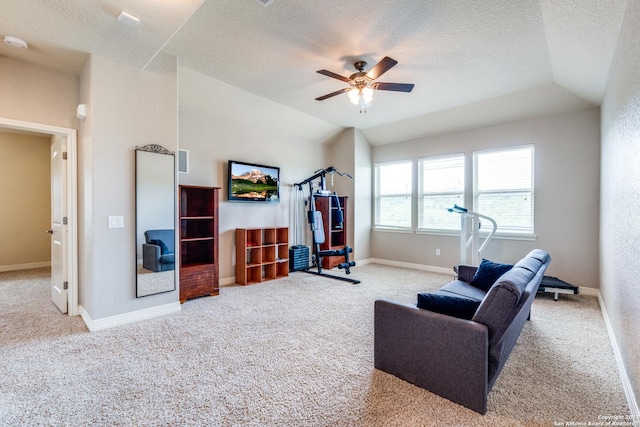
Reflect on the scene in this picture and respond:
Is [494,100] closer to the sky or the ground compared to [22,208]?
closer to the sky

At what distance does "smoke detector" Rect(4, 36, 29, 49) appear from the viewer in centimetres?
246

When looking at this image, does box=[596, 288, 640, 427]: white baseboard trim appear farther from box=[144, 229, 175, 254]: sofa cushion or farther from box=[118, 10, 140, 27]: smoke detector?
box=[118, 10, 140, 27]: smoke detector

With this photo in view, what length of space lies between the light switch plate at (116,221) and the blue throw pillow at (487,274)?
384cm

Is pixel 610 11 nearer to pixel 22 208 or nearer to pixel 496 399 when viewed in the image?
pixel 496 399

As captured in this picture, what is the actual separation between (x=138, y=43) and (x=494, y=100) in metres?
4.75

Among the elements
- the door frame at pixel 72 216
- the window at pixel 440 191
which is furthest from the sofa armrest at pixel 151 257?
the window at pixel 440 191

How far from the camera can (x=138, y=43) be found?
2.61m

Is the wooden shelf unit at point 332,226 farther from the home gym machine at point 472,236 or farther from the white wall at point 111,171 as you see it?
the white wall at point 111,171

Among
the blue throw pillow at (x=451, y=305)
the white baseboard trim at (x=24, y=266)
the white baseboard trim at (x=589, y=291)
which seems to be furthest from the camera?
the white baseboard trim at (x=24, y=266)

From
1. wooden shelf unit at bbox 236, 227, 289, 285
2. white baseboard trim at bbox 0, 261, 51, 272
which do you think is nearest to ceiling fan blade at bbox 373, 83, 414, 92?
wooden shelf unit at bbox 236, 227, 289, 285

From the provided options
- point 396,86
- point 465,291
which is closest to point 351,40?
point 396,86

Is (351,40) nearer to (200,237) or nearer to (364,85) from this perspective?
(364,85)

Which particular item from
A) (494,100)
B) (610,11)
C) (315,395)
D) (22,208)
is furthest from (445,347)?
(22,208)

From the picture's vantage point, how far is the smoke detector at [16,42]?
246cm
